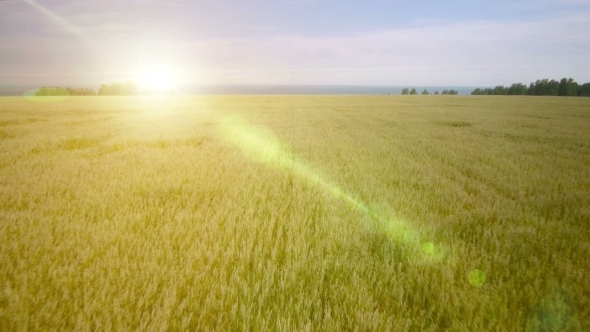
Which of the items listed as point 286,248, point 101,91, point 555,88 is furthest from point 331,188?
point 555,88

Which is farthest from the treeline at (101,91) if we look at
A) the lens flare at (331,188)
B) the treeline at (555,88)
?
the treeline at (555,88)

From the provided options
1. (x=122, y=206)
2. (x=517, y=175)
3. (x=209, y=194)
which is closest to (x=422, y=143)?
(x=517, y=175)

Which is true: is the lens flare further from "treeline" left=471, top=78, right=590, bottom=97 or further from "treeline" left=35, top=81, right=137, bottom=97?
"treeline" left=471, top=78, right=590, bottom=97

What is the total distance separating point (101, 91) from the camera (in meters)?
85.1

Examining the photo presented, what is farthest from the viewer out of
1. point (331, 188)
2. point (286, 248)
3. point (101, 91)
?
point (101, 91)

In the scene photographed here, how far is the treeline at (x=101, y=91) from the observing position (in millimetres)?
70062

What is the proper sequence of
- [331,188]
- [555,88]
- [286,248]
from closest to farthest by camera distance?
1. [286,248]
2. [331,188]
3. [555,88]

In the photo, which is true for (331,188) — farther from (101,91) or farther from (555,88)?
(555,88)

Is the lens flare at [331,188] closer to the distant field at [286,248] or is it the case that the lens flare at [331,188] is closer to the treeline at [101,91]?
the distant field at [286,248]

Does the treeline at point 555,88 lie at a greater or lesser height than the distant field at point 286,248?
greater

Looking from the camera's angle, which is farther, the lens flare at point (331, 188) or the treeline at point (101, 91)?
the treeline at point (101, 91)

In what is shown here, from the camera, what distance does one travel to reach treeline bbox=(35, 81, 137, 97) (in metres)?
70.1

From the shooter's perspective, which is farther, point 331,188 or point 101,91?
point 101,91

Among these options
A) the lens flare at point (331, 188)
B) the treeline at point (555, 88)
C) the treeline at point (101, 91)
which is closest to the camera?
the lens flare at point (331, 188)
